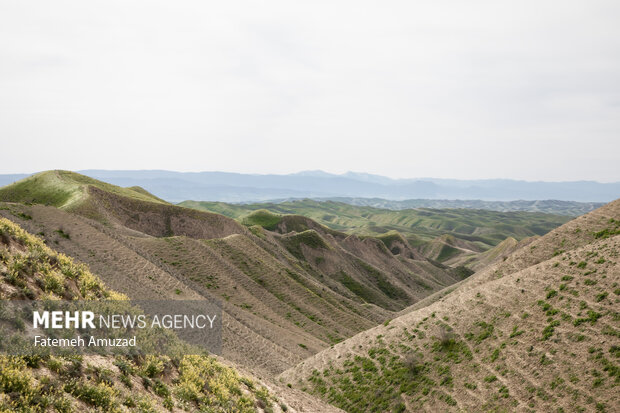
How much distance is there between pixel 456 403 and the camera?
974 inches

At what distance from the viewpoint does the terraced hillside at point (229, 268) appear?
132 ft

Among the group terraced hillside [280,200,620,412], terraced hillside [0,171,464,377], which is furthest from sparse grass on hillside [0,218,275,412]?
terraced hillside [280,200,620,412]

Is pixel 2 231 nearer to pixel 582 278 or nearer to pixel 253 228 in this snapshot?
pixel 582 278

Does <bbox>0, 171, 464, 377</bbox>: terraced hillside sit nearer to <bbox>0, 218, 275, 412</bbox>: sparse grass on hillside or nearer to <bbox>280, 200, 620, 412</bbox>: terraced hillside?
<bbox>280, 200, 620, 412</bbox>: terraced hillside

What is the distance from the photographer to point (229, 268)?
62469mm

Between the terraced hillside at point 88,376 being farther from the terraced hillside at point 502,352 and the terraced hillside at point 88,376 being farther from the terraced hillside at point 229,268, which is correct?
the terraced hillside at point 502,352

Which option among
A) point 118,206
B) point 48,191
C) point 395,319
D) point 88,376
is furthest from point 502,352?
point 48,191

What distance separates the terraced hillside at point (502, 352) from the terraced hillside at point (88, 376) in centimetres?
1201

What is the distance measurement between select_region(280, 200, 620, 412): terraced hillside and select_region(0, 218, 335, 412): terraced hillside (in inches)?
473

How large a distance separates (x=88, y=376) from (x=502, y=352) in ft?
92.1

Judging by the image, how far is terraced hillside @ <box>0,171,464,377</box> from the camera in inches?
1585

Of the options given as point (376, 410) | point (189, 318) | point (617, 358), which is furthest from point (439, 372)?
point (189, 318)

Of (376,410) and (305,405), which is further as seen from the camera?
(376,410)

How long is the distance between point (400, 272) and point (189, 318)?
112m
